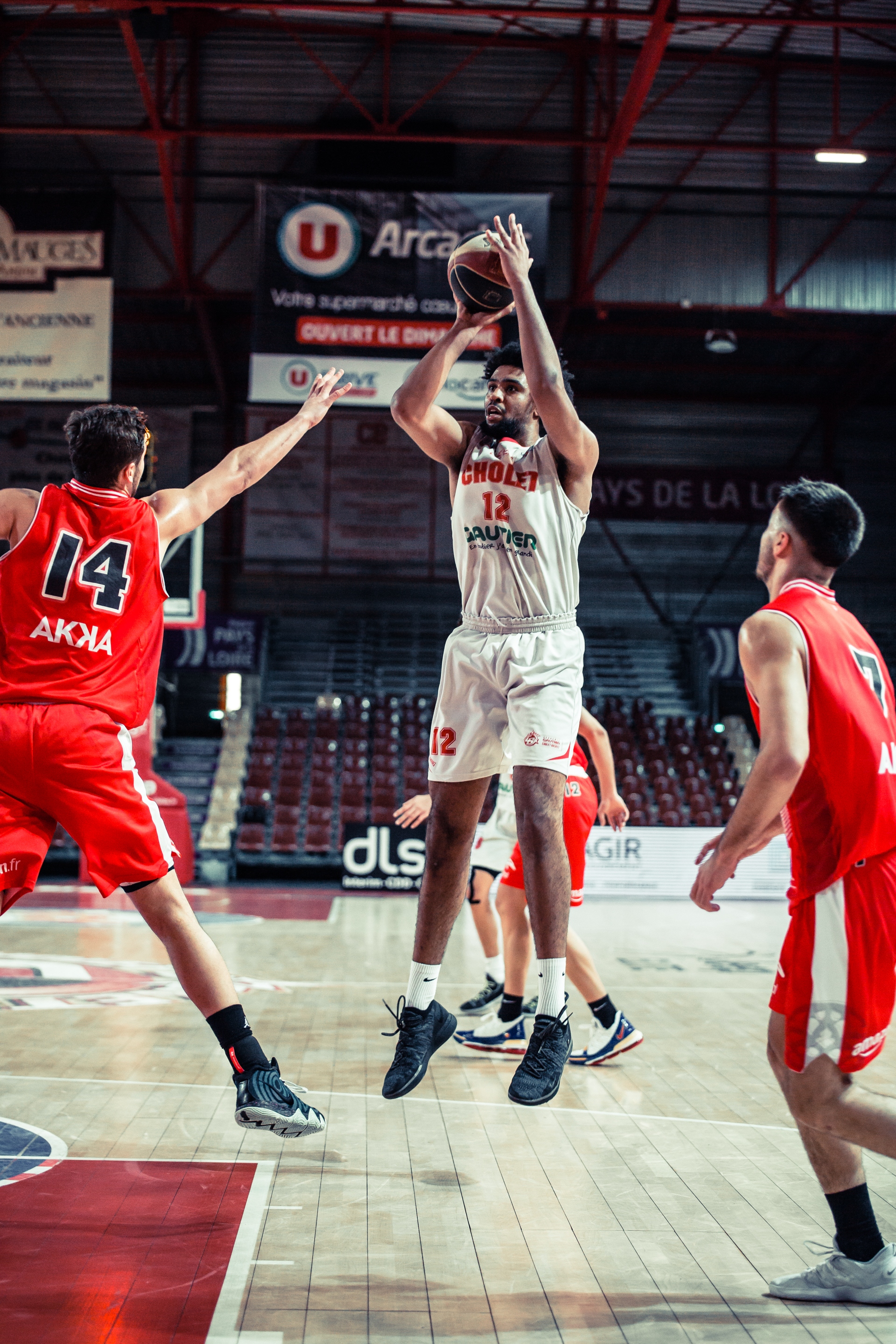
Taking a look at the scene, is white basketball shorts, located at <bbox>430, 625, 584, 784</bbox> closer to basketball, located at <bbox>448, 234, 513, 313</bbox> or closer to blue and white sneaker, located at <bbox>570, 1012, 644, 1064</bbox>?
basketball, located at <bbox>448, 234, 513, 313</bbox>

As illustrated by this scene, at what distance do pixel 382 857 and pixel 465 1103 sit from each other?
931 cm

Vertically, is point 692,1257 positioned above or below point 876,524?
below

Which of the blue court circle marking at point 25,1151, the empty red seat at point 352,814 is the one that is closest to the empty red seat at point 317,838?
the empty red seat at point 352,814

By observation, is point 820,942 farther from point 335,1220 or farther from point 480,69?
point 480,69

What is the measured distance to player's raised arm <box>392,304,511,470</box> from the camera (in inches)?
142

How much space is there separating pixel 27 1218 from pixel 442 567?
18.0m

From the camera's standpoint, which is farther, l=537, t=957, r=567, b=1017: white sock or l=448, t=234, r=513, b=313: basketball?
l=448, t=234, r=513, b=313: basketball

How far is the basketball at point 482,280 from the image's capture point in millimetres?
3705

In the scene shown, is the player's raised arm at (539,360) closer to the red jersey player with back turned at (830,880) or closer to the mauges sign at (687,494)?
the red jersey player with back turned at (830,880)

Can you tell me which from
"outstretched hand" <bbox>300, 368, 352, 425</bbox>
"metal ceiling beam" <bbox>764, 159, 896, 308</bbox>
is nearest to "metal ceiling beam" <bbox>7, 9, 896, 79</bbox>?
"metal ceiling beam" <bbox>764, 159, 896, 308</bbox>

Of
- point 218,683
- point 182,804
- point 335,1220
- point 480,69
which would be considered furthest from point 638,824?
point 335,1220

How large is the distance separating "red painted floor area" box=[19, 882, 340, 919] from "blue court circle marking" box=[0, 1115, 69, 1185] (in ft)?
24.2

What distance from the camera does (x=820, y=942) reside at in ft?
9.18

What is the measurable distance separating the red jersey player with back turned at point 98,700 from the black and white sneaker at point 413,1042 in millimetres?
254
